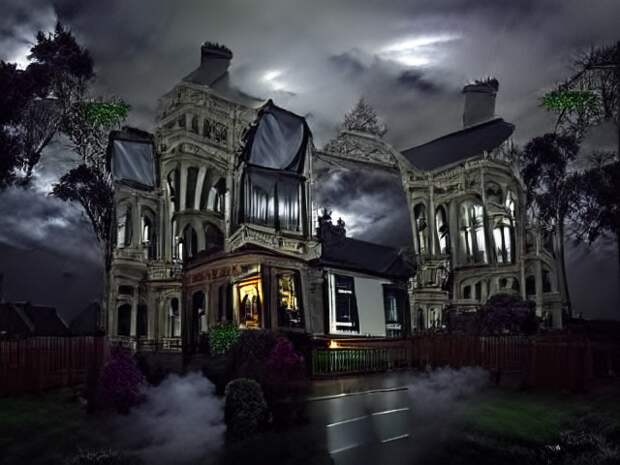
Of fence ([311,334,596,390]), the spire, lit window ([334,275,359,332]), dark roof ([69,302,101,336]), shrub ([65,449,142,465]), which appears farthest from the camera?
the spire

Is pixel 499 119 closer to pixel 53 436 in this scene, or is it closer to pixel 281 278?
pixel 281 278

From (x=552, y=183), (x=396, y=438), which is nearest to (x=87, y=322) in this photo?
(x=396, y=438)

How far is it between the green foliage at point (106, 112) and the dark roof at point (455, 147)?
127 inches

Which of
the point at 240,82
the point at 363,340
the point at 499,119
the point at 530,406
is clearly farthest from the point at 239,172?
the point at 530,406

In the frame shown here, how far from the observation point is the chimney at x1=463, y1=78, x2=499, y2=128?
8.73m

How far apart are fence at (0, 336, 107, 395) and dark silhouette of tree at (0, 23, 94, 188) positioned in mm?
1686

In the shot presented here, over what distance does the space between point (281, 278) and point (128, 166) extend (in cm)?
196

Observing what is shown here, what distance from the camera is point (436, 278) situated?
8.19 metres

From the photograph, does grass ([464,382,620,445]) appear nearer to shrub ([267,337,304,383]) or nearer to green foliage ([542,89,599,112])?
shrub ([267,337,304,383])

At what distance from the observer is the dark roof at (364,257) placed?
25.1ft

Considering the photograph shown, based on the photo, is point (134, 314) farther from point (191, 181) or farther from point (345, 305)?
point (345, 305)

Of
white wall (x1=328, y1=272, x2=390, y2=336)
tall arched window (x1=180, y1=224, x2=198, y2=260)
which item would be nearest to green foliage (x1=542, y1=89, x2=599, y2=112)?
white wall (x1=328, y1=272, x2=390, y2=336)

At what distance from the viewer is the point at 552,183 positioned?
8688 millimetres

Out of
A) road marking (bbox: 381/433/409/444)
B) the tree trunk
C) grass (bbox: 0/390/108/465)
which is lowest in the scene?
road marking (bbox: 381/433/409/444)
